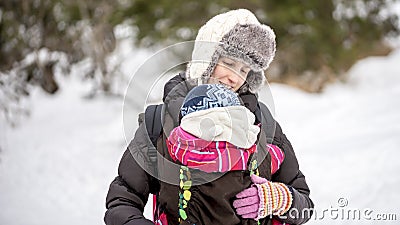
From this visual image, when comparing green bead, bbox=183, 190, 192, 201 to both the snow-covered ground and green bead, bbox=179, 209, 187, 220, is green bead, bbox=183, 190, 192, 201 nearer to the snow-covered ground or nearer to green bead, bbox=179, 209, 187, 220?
green bead, bbox=179, 209, 187, 220

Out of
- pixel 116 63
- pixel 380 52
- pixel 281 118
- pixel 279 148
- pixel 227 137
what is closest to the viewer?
pixel 227 137

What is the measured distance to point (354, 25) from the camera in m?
9.89

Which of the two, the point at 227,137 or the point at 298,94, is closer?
the point at 227,137

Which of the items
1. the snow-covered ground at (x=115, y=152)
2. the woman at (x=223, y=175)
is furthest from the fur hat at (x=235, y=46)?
the snow-covered ground at (x=115, y=152)

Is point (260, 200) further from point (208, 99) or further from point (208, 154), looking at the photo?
point (208, 99)

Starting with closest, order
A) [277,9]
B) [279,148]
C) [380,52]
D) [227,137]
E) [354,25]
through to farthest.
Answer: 1. [227,137]
2. [279,148]
3. [277,9]
4. [354,25]
5. [380,52]

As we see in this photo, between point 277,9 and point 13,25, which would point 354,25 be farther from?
point 13,25

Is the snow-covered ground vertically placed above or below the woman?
above

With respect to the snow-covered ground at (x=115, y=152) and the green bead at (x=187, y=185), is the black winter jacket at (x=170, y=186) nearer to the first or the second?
the green bead at (x=187, y=185)

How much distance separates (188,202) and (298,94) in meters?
7.23

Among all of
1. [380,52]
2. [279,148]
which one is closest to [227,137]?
[279,148]

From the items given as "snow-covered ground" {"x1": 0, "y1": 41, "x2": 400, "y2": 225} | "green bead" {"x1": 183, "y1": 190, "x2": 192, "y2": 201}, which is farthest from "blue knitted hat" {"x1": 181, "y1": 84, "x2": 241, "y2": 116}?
"snow-covered ground" {"x1": 0, "y1": 41, "x2": 400, "y2": 225}

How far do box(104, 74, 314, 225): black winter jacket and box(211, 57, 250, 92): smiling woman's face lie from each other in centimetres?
6

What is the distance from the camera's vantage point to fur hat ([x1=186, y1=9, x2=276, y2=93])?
5.62 feet
